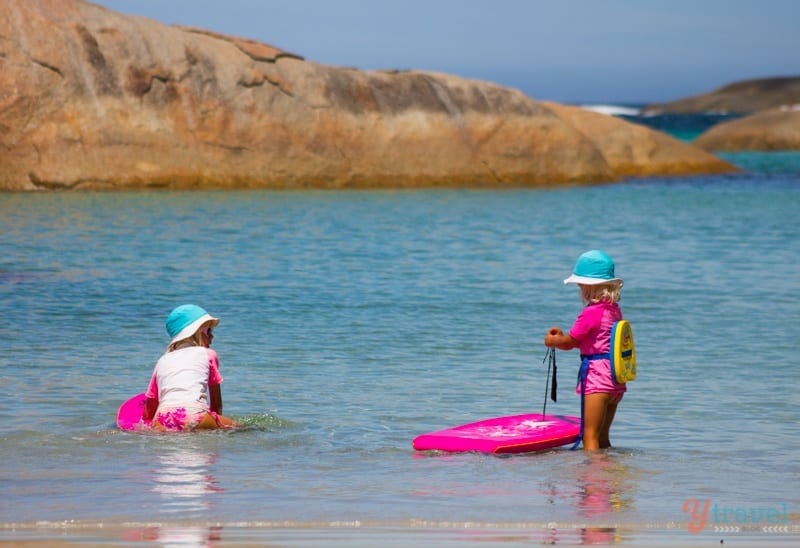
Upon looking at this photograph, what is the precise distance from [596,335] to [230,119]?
27428 mm

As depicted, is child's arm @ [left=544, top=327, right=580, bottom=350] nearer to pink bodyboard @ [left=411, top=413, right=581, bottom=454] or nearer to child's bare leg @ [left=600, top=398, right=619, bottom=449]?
child's bare leg @ [left=600, top=398, right=619, bottom=449]

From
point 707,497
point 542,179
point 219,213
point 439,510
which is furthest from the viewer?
point 542,179

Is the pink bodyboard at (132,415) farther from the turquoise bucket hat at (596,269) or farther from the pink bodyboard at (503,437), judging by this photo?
the turquoise bucket hat at (596,269)

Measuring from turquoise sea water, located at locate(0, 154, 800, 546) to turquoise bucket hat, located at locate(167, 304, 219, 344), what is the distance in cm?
70

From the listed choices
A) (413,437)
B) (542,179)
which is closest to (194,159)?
(542,179)

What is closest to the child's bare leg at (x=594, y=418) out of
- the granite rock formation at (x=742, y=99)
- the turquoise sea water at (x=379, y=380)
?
the turquoise sea water at (x=379, y=380)

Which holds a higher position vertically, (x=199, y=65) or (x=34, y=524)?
(x=199, y=65)

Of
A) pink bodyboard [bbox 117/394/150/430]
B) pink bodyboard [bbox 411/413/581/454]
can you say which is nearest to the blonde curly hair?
pink bodyboard [bbox 411/413/581/454]

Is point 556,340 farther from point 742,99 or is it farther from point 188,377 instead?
point 742,99

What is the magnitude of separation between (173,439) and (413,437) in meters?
1.65

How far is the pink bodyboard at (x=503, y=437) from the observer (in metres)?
9.50

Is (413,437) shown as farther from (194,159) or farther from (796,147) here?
(796,147)

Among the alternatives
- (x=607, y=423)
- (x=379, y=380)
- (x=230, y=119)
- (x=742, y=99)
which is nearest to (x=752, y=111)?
(x=742, y=99)

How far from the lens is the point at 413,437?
403 inches
